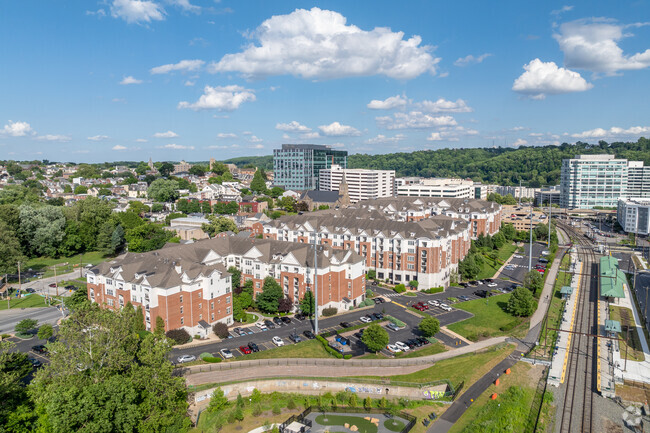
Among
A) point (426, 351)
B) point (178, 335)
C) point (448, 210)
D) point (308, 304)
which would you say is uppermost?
point (448, 210)

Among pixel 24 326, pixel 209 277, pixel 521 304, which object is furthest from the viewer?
pixel 521 304

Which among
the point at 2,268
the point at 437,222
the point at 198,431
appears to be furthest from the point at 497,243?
the point at 2,268

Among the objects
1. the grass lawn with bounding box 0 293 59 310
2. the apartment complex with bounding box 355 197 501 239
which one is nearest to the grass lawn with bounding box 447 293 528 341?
the apartment complex with bounding box 355 197 501 239

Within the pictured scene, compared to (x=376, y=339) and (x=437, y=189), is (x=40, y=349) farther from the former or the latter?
(x=437, y=189)

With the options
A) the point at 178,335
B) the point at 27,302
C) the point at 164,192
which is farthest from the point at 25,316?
the point at 164,192

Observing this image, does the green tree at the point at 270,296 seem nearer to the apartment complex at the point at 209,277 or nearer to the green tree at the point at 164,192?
the apartment complex at the point at 209,277

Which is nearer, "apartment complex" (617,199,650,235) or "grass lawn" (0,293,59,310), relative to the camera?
"grass lawn" (0,293,59,310)

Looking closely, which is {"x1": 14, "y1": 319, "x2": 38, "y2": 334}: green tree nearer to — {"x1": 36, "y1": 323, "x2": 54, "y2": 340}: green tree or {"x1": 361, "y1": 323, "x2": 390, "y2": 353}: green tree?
{"x1": 36, "y1": 323, "x2": 54, "y2": 340}: green tree
